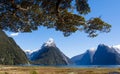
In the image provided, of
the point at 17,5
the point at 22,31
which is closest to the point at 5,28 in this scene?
the point at 22,31

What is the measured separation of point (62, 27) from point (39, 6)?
3584 mm

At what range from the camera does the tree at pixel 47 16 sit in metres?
25.3

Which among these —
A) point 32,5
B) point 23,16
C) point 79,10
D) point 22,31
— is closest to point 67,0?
point 79,10

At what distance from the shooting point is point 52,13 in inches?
1050

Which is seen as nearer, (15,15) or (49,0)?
(49,0)

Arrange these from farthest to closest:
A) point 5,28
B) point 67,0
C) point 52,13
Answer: point 5,28 → point 52,13 → point 67,0

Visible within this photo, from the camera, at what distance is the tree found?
25328mm

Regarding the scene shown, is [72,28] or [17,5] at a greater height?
[17,5]

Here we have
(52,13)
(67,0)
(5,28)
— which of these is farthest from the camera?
(5,28)

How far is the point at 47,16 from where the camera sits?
2873cm

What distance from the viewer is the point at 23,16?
28594mm

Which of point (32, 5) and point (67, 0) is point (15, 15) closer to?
point (32, 5)

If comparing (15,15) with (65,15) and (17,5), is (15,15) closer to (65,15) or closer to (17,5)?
(17,5)

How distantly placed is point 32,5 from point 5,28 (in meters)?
6.08
